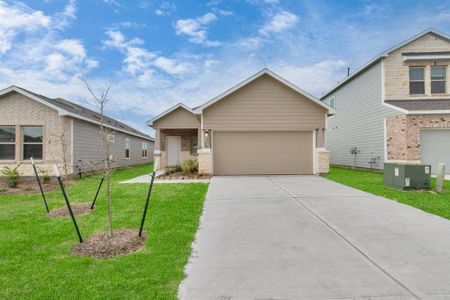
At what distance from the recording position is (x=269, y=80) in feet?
44.2

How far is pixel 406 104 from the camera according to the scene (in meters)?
13.8

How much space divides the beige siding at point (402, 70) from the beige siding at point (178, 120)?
11.8 meters

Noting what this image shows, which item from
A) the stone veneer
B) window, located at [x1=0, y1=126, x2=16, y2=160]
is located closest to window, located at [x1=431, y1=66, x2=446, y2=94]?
the stone veneer

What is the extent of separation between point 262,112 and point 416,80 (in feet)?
30.1

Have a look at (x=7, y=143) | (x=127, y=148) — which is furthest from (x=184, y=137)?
(x=7, y=143)

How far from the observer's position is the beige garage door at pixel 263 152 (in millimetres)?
13602

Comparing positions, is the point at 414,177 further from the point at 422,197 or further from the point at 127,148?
the point at 127,148

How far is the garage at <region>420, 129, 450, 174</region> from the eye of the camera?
13.2 meters

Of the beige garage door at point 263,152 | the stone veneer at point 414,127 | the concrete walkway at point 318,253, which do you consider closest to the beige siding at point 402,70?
the stone veneer at point 414,127

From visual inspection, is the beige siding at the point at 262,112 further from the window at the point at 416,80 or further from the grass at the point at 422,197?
the window at the point at 416,80

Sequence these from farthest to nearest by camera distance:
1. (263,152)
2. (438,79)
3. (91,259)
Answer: (438,79) < (263,152) < (91,259)

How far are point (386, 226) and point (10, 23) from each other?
1737 cm

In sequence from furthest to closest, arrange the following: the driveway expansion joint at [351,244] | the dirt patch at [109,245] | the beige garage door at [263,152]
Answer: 1. the beige garage door at [263,152]
2. the dirt patch at [109,245]
3. the driveway expansion joint at [351,244]

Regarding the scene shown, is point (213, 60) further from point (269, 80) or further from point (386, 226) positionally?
point (386, 226)
